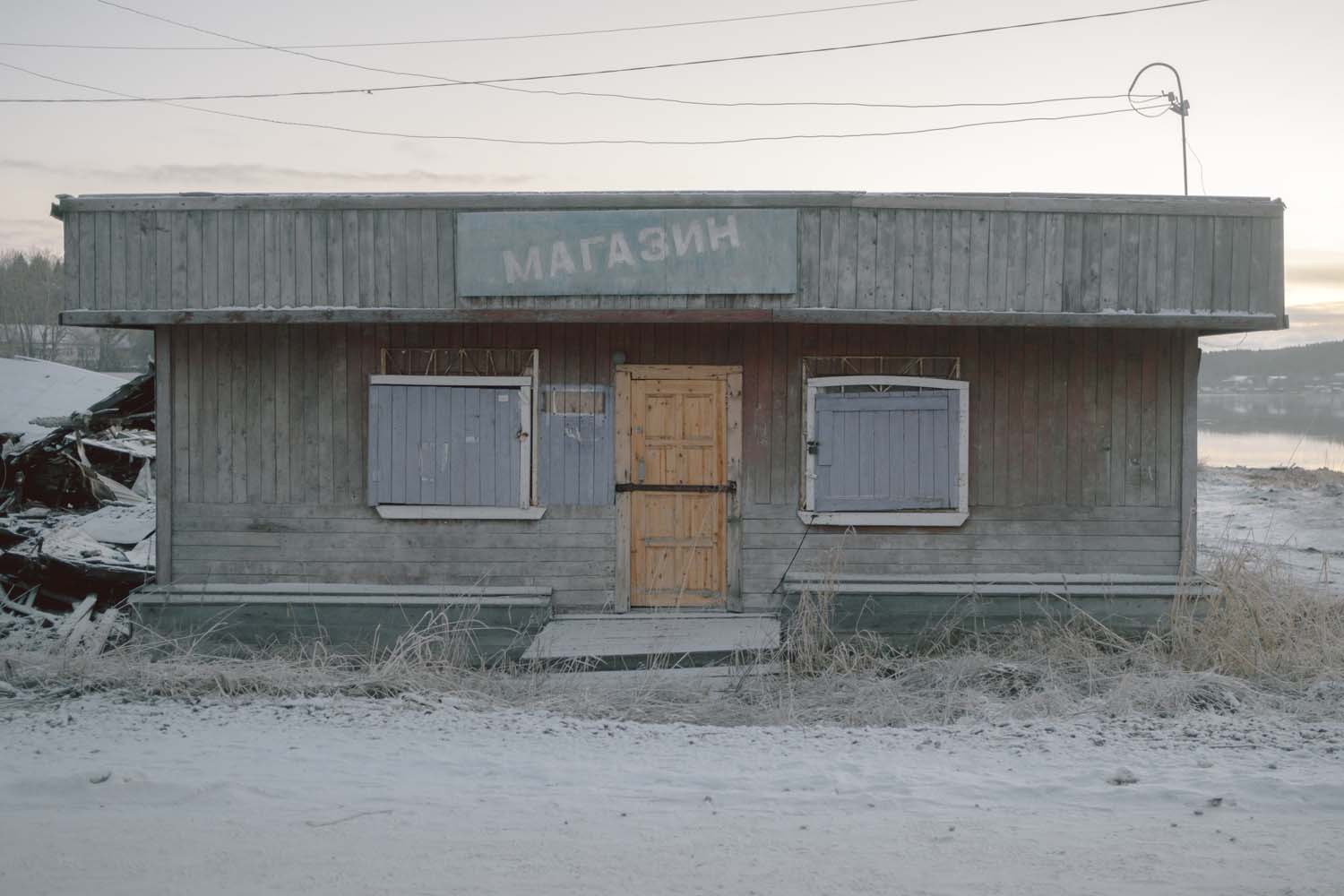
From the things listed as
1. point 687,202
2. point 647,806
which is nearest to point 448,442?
point 687,202

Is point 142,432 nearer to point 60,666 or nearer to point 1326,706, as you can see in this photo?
point 60,666

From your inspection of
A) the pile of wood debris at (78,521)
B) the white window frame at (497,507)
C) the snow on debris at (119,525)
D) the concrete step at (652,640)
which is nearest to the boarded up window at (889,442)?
the concrete step at (652,640)

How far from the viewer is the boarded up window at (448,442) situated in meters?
8.80

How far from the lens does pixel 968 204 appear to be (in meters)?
8.28

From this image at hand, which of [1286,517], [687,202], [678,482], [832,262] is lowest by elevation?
[1286,517]

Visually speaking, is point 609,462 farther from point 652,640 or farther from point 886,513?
point 886,513

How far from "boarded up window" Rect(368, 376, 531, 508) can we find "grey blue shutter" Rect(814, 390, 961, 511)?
2501 mm

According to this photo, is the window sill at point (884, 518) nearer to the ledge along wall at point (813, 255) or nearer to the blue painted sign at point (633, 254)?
the ledge along wall at point (813, 255)

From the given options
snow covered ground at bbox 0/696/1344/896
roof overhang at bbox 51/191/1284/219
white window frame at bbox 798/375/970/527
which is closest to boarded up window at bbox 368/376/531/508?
roof overhang at bbox 51/191/1284/219

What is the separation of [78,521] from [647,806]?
31.0ft

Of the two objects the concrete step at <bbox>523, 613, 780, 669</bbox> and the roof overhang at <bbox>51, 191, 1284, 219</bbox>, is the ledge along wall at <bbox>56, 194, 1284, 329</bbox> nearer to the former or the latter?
the roof overhang at <bbox>51, 191, 1284, 219</bbox>

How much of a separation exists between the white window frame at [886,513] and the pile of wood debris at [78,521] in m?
5.68

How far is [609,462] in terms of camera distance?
8.93 m

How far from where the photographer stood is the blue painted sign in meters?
8.27
